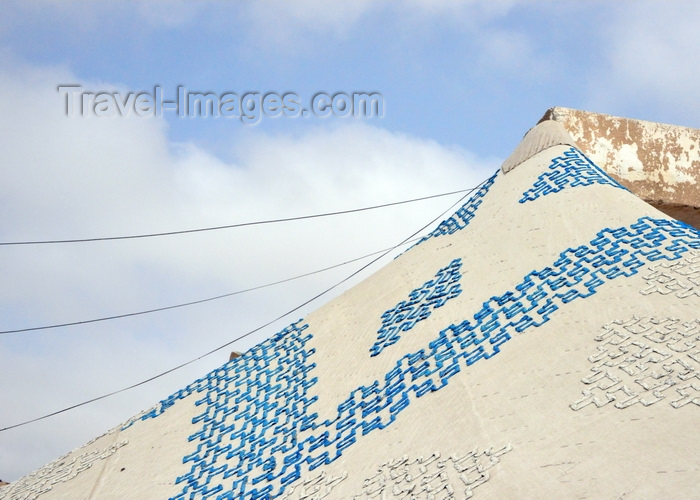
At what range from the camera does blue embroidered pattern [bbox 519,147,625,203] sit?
580 cm

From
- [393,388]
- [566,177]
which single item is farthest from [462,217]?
[393,388]

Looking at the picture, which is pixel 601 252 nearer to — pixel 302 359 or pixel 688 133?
pixel 302 359

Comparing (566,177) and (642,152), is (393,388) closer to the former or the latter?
(566,177)

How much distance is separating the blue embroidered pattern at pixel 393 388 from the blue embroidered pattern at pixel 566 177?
75 cm

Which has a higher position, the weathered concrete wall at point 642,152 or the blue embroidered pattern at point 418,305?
the weathered concrete wall at point 642,152

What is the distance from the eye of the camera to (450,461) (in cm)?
381

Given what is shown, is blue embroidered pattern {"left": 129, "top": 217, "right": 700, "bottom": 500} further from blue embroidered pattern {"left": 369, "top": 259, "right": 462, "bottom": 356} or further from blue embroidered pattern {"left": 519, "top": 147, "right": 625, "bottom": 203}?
blue embroidered pattern {"left": 519, "top": 147, "right": 625, "bottom": 203}

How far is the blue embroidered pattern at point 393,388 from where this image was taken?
15.1 feet

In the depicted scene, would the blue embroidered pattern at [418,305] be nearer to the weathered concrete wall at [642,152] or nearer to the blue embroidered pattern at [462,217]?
the blue embroidered pattern at [462,217]

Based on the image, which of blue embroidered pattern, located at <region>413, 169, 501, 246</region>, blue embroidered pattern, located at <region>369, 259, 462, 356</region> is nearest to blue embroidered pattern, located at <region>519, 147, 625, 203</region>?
blue embroidered pattern, located at <region>413, 169, 501, 246</region>

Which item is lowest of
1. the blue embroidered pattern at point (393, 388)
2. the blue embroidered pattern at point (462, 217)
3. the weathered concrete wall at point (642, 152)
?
the blue embroidered pattern at point (393, 388)

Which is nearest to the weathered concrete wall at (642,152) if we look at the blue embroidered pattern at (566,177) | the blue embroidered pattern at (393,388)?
the blue embroidered pattern at (566,177)

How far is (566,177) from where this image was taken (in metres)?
5.92

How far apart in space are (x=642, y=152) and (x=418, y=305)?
9.76 ft
